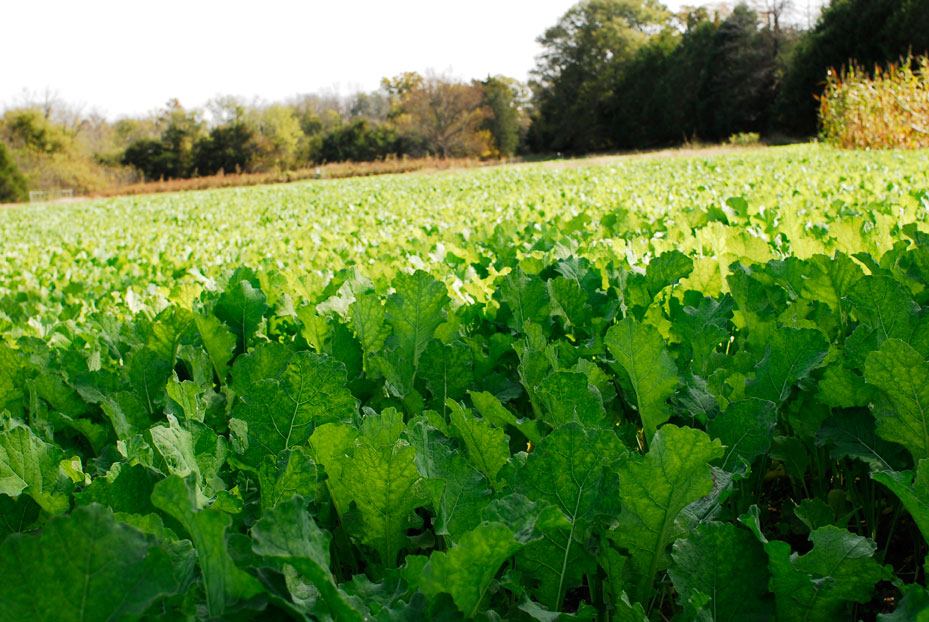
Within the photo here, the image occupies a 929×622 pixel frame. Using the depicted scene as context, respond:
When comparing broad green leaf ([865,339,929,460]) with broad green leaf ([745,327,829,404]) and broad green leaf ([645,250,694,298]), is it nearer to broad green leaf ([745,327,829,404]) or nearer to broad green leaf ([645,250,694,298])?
broad green leaf ([745,327,829,404])

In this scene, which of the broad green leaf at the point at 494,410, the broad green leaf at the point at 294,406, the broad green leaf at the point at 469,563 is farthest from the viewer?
the broad green leaf at the point at 494,410

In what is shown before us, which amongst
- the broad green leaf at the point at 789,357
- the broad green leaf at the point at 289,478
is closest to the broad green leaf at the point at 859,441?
the broad green leaf at the point at 789,357

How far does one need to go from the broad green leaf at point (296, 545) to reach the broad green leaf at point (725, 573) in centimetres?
48

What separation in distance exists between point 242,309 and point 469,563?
5.44ft

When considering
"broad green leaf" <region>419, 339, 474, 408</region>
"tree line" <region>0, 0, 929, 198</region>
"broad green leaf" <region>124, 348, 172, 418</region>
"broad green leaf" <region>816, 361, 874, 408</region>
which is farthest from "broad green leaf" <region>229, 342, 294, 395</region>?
"tree line" <region>0, 0, 929, 198</region>

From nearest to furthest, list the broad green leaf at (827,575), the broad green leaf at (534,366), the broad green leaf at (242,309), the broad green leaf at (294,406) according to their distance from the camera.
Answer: the broad green leaf at (827,575) < the broad green leaf at (294,406) < the broad green leaf at (534,366) < the broad green leaf at (242,309)

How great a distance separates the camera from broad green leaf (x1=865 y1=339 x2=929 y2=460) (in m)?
1.13

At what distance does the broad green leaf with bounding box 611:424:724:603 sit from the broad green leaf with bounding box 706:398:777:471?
0.20 metres

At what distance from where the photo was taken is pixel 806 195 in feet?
21.4

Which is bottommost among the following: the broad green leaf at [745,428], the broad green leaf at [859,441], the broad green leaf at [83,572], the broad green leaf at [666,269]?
the broad green leaf at [859,441]

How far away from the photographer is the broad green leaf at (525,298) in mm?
2002

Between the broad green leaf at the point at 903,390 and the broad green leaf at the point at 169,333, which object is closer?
the broad green leaf at the point at 903,390

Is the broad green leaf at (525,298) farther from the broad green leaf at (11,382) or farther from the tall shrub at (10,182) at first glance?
the tall shrub at (10,182)

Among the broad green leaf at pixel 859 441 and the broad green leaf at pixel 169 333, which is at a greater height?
the broad green leaf at pixel 169 333
